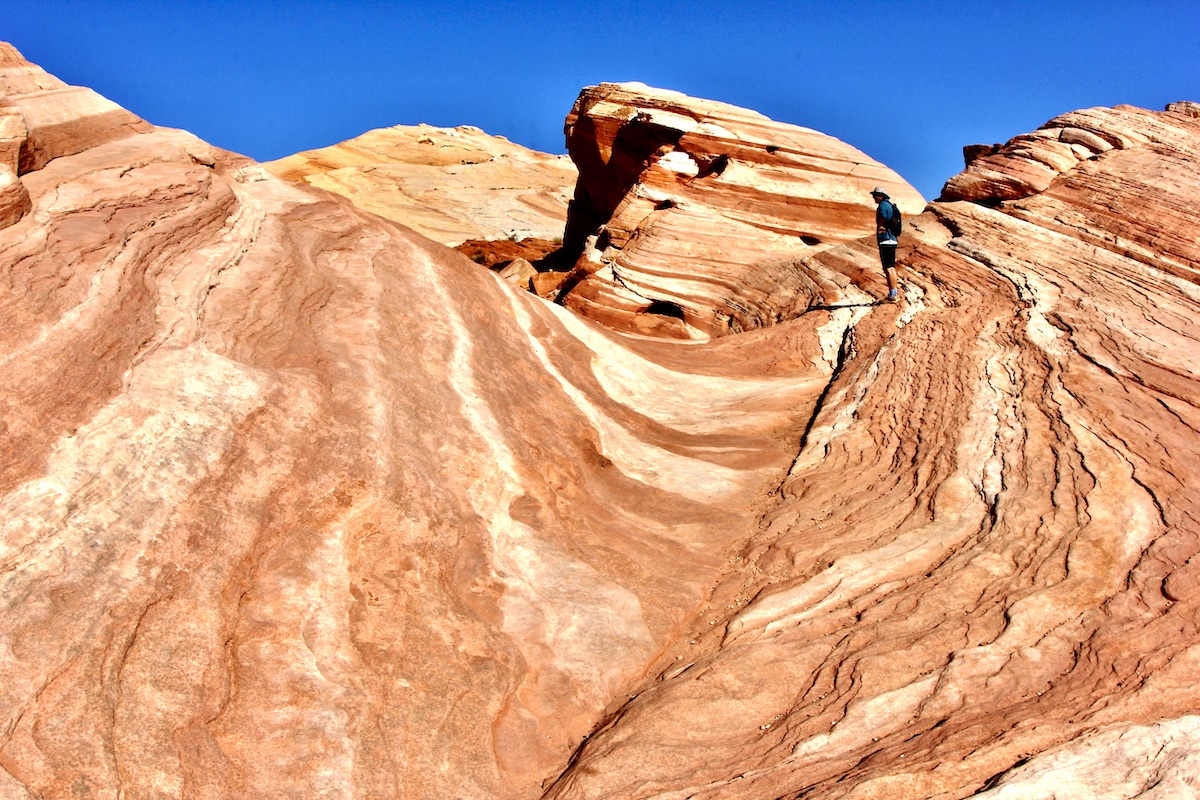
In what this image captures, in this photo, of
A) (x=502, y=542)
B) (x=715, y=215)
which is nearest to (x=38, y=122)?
(x=502, y=542)

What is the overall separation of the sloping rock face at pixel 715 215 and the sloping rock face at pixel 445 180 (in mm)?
12698

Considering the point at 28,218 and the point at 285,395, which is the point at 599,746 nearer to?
the point at 285,395

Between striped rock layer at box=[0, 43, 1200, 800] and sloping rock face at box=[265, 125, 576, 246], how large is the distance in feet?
75.9

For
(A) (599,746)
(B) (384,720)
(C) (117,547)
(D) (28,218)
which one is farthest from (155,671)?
(D) (28,218)

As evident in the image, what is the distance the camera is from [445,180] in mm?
41094

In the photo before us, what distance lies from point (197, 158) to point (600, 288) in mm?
7658

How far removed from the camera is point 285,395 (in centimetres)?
699

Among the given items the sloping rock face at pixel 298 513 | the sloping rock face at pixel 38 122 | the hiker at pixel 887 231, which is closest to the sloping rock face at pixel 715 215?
the hiker at pixel 887 231

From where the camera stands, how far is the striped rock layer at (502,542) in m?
4.99

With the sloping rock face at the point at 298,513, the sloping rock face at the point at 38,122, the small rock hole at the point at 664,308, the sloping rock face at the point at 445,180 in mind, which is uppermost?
the sloping rock face at the point at 38,122

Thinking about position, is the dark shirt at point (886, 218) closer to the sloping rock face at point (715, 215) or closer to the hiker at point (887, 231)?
the hiker at point (887, 231)

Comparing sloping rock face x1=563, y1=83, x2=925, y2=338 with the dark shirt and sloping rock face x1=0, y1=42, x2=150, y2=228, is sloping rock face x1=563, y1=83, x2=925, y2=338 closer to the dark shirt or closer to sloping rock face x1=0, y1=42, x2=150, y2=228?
the dark shirt

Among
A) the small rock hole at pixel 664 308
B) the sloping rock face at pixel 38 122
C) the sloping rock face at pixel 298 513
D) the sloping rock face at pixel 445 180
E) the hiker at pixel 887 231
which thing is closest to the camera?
the sloping rock face at pixel 298 513

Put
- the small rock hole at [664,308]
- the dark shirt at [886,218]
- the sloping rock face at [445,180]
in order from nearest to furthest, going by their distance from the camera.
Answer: the dark shirt at [886,218] < the small rock hole at [664,308] < the sloping rock face at [445,180]
